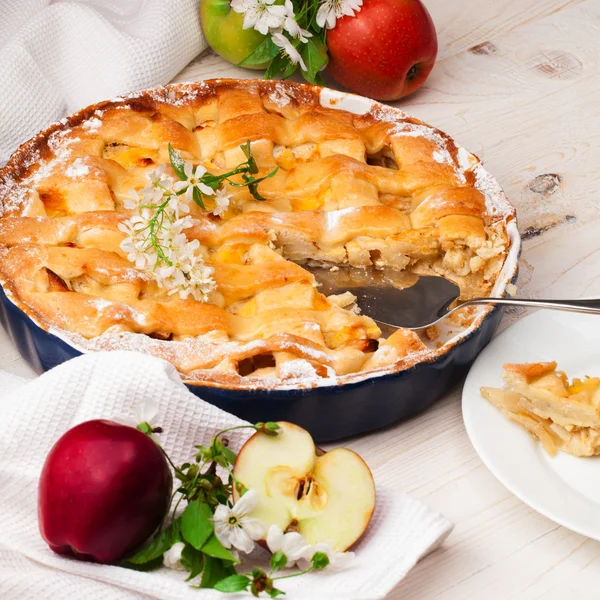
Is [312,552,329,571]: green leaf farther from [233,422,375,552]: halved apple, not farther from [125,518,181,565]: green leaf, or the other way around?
[125,518,181,565]: green leaf

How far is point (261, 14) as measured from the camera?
2.28 meters

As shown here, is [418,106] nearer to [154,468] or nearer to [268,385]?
[268,385]

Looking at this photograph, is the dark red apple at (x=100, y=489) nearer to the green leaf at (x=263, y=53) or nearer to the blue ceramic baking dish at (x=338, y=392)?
the blue ceramic baking dish at (x=338, y=392)

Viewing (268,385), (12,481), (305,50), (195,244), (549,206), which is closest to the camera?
(12,481)

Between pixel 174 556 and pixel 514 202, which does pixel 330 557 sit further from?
pixel 514 202

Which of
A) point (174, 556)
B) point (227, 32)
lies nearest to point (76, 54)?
point (227, 32)

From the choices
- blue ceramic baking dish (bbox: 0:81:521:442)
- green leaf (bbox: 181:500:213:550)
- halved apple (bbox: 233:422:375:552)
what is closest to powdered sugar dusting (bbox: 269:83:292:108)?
blue ceramic baking dish (bbox: 0:81:521:442)

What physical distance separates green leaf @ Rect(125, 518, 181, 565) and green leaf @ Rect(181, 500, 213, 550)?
27 mm

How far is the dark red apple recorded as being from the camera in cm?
119

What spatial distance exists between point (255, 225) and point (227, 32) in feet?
2.68

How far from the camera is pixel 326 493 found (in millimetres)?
1275

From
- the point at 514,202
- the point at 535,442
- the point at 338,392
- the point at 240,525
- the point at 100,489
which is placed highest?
the point at 100,489

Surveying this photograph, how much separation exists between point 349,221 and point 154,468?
2.47 feet

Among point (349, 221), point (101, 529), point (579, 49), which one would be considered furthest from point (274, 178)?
point (579, 49)
